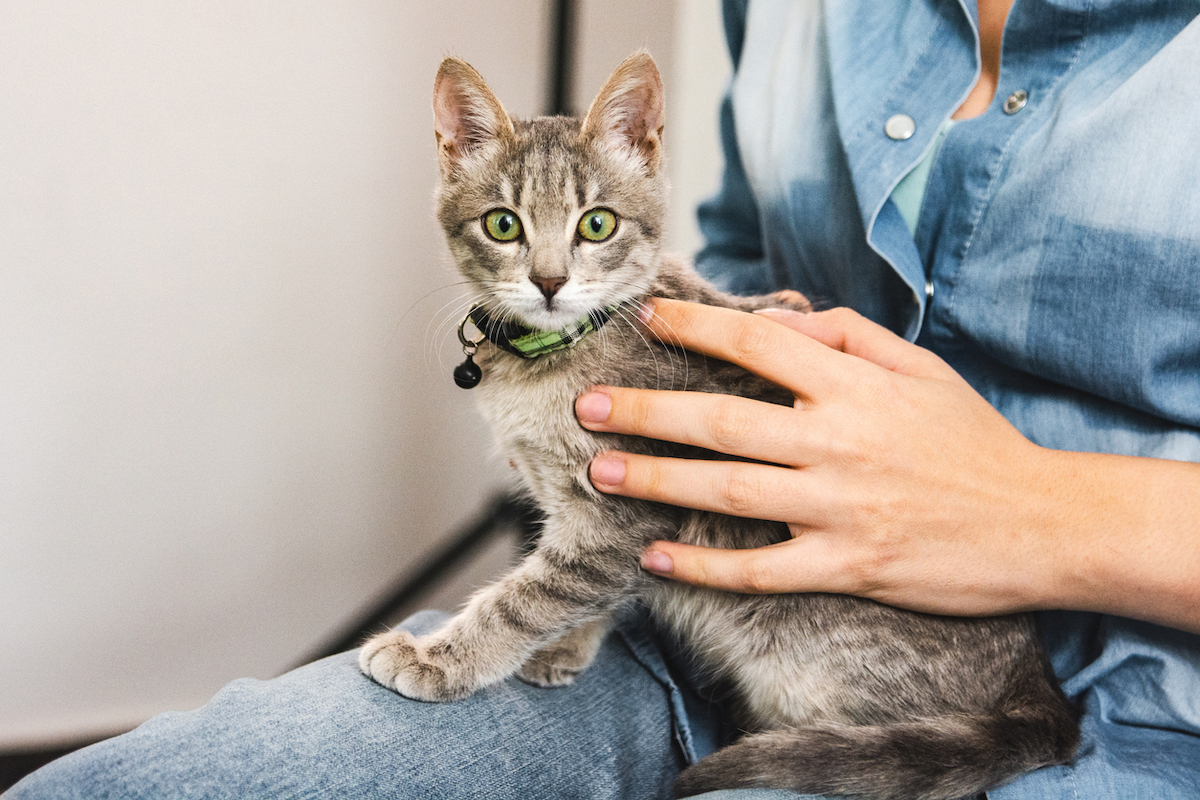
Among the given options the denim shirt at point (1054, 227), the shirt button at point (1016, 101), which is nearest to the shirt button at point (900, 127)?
the denim shirt at point (1054, 227)

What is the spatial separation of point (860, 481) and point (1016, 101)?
1.77ft

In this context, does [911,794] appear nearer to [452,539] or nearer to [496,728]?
[496,728]

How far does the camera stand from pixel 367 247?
1.79m

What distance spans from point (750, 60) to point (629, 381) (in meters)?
0.70

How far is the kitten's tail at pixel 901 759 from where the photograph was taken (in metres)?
0.72

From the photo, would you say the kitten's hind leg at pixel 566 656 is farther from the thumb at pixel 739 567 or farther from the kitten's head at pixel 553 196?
the kitten's head at pixel 553 196

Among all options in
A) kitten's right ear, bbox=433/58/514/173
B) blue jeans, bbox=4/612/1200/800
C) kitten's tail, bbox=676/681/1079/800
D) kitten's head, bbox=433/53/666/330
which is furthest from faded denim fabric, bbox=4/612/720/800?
kitten's right ear, bbox=433/58/514/173

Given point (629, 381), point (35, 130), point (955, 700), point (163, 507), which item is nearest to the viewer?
point (955, 700)

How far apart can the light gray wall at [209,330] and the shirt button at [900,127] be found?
0.66 m

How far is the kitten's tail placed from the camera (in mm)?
718

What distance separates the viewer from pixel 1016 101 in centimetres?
91

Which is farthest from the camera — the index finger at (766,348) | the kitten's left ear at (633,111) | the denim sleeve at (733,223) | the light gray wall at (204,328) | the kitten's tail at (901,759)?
the denim sleeve at (733,223)

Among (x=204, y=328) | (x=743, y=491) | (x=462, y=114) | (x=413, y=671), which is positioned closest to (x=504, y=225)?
(x=462, y=114)

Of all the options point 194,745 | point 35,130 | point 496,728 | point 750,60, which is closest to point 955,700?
point 496,728
